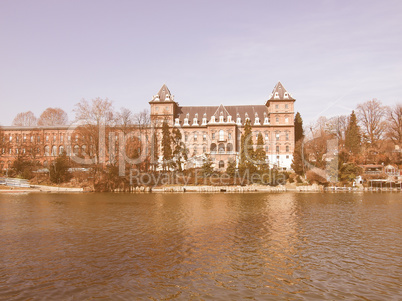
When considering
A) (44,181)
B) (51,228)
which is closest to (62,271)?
(51,228)

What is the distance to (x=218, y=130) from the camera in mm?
82562

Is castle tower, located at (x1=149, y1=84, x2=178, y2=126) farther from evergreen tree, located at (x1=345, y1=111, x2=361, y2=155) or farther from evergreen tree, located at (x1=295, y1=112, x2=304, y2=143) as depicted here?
evergreen tree, located at (x1=345, y1=111, x2=361, y2=155)

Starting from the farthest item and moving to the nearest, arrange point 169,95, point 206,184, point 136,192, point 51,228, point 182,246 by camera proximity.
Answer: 1. point 169,95
2. point 206,184
3. point 136,192
4. point 51,228
5. point 182,246

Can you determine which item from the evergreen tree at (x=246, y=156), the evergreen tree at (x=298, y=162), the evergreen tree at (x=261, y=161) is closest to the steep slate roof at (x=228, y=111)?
the evergreen tree at (x=246, y=156)

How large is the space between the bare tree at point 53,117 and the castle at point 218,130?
15.1 meters

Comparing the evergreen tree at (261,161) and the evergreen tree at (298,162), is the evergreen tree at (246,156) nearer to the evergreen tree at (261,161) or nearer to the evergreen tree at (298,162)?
the evergreen tree at (261,161)

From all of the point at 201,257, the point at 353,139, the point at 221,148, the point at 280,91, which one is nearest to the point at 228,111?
the point at 221,148

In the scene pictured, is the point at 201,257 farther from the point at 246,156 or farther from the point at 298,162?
the point at 298,162

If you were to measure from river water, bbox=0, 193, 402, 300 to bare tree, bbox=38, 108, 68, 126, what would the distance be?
282ft

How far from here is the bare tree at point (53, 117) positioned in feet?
344

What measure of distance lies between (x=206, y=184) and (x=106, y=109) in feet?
76.2

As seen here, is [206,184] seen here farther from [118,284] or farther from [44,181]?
[118,284]

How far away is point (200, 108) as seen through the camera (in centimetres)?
9056

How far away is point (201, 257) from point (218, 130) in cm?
6746
